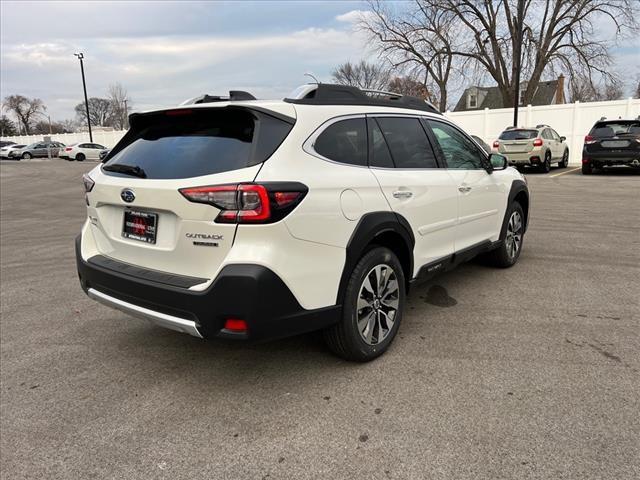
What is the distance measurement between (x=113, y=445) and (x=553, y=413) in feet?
7.81

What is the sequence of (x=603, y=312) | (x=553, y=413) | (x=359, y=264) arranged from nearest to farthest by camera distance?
1. (x=553, y=413)
2. (x=359, y=264)
3. (x=603, y=312)

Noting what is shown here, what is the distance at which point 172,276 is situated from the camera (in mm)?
2822

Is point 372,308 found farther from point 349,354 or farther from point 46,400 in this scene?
point 46,400

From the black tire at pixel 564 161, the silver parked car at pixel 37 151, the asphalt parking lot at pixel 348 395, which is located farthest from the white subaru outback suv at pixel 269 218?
the silver parked car at pixel 37 151

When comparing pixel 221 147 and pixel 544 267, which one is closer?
pixel 221 147

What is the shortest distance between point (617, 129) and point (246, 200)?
50.4 ft

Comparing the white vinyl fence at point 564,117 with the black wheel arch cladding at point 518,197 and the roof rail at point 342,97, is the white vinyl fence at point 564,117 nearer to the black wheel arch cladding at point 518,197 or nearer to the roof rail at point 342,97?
the black wheel arch cladding at point 518,197

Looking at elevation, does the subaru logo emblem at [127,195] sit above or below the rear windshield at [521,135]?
below

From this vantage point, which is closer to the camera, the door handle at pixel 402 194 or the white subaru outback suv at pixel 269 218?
the white subaru outback suv at pixel 269 218

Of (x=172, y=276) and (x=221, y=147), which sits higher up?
(x=221, y=147)

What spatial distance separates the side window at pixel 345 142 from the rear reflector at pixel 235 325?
1101mm

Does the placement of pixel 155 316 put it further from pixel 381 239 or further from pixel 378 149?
pixel 378 149

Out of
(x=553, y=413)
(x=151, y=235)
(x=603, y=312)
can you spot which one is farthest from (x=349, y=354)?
(x=603, y=312)

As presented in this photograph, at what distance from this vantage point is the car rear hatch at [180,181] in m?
2.66
